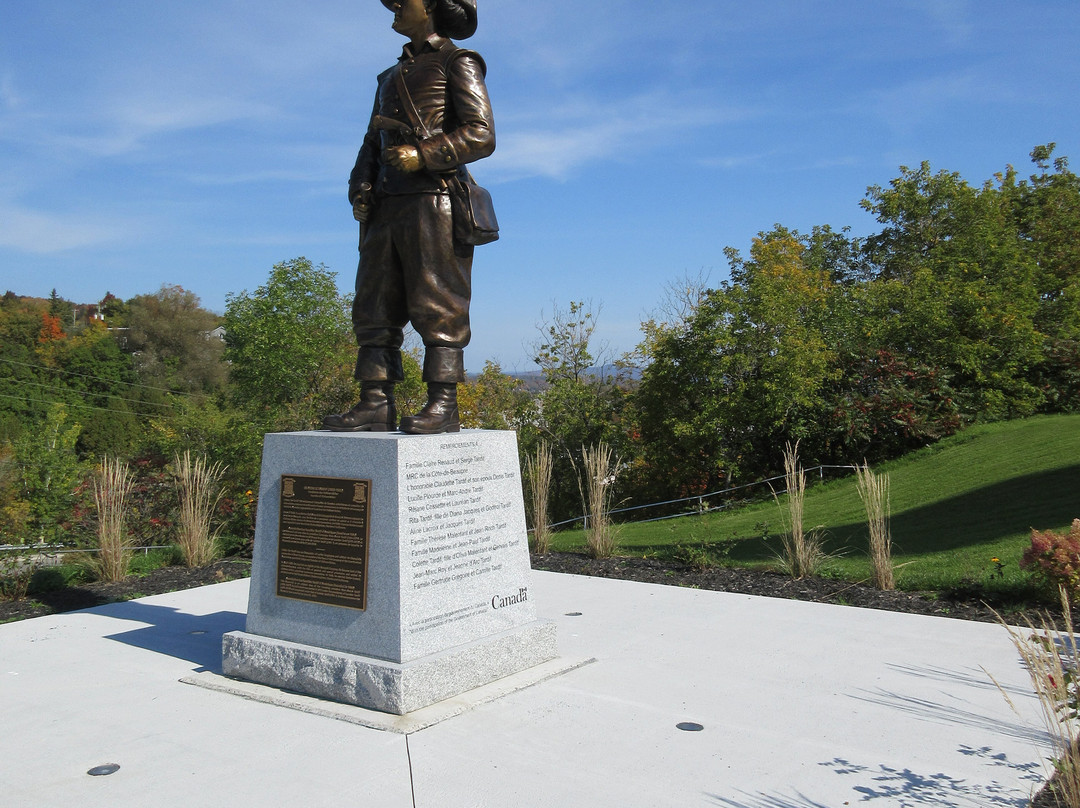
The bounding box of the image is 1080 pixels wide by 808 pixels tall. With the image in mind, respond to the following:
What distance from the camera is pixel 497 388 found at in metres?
25.6

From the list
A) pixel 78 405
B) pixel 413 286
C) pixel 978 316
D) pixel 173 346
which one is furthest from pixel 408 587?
pixel 173 346

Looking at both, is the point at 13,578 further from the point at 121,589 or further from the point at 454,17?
the point at 454,17

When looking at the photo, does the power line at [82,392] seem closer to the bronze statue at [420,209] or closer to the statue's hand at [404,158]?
the bronze statue at [420,209]

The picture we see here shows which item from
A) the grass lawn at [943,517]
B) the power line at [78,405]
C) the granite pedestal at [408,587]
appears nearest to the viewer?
the granite pedestal at [408,587]

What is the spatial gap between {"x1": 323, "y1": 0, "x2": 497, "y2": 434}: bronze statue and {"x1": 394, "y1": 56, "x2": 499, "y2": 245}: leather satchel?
0.04ft

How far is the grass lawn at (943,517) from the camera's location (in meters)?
7.73

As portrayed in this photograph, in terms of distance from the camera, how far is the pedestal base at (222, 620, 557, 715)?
13.3ft

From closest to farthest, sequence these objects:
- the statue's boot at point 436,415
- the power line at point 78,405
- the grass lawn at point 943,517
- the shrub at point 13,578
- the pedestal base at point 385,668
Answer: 1. the pedestal base at point 385,668
2. the statue's boot at point 436,415
3. the shrub at point 13,578
4. the grass lawn at point 943,517
5. the power line at point 78,405

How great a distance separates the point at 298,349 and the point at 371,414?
13100mm

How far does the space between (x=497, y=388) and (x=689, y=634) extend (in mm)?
20262

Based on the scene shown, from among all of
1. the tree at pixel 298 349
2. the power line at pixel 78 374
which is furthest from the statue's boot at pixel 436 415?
the power line at pixel 78 374

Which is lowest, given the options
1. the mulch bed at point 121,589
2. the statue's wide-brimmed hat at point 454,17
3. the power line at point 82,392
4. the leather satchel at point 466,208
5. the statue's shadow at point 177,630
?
the statue's shadow at point 177,630

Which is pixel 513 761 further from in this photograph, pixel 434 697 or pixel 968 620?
pixel 968 620

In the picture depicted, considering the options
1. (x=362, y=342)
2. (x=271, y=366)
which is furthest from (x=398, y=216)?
(x=271, y=366)
